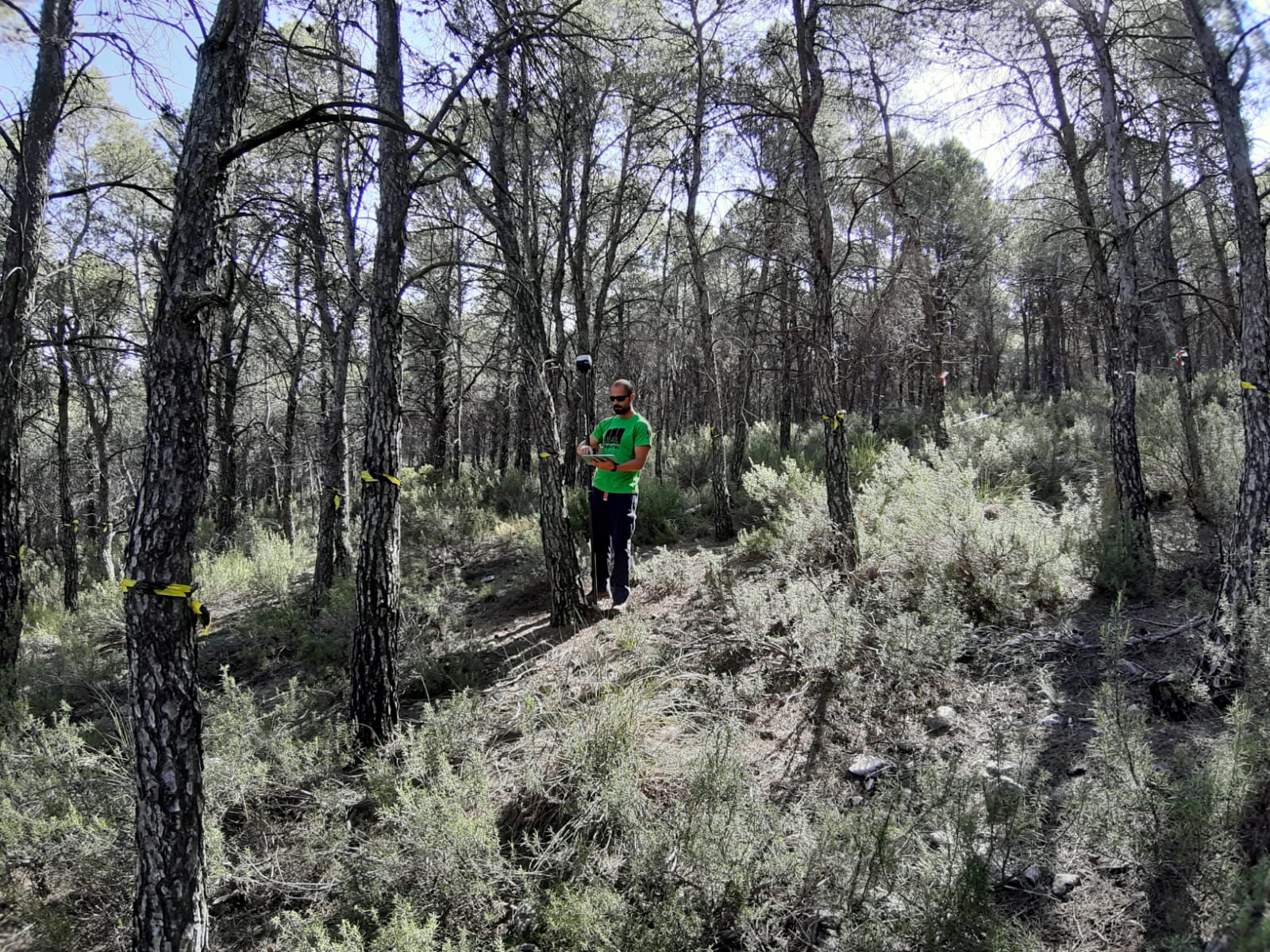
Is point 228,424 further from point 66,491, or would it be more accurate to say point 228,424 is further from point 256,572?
point 256,572

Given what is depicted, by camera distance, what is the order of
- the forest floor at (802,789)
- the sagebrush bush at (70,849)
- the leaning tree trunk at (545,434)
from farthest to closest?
the leaning tree trunk at (545,434) < the sagebrush bush at (70,849) < the forest floor at (802,789)

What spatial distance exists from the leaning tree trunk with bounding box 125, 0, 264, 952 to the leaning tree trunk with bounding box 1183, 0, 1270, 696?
5.12 meters

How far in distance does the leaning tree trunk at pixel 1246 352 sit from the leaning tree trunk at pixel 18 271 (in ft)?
31.0

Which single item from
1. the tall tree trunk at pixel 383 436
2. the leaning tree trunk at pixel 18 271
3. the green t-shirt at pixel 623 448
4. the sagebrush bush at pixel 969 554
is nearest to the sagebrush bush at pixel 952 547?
the sagebrush bush at pixel 969 554

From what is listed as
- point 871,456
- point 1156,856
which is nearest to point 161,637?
point 1156,856

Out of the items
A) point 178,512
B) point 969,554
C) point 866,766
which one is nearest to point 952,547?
point 969,554

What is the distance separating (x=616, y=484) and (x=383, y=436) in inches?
83.3

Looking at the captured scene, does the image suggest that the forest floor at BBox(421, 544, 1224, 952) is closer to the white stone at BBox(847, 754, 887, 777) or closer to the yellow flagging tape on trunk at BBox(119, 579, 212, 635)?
the white stone at BBox(847, 754, 887, 777)

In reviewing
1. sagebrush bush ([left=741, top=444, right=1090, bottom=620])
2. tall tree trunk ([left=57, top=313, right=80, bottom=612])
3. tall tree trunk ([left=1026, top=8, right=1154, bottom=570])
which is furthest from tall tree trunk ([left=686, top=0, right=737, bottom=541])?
tall tree trunk ([left=57, top=313, right=80, bottom=612])

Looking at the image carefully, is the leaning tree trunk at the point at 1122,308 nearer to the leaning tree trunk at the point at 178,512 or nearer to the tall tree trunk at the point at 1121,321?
the tall tree trunk at the point at 1121,321

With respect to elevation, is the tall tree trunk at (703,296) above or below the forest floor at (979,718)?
above

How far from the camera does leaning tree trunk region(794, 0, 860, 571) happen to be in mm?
5820

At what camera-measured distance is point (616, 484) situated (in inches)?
215

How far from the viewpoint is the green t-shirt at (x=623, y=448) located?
5445 mm
